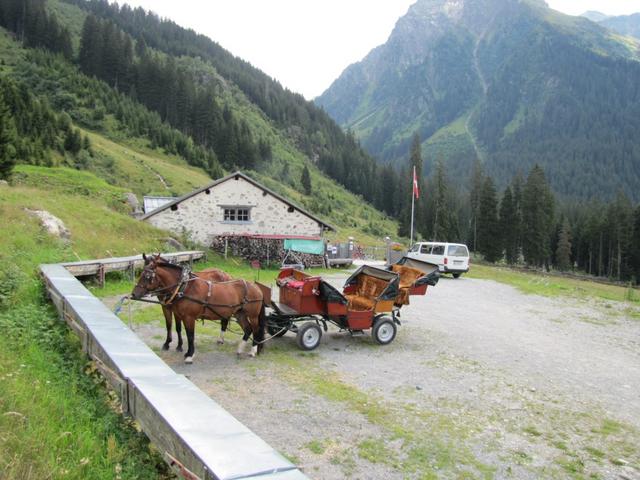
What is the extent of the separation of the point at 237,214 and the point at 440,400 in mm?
25746

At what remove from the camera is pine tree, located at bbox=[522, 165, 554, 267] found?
67625 millimetres

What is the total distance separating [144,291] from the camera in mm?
8602

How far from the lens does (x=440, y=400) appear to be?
7.99 m

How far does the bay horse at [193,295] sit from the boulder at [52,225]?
11.5 meters

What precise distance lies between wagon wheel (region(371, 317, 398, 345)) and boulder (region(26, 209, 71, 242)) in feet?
45.5

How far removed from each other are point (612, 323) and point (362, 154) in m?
139

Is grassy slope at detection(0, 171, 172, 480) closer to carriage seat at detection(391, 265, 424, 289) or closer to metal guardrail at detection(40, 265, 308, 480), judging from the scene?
metal guardrail at detection(40, 265, 308, 480)

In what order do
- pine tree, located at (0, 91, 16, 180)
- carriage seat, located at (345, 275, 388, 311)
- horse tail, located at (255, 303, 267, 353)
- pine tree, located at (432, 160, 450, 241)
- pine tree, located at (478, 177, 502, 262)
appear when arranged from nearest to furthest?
horse tail, located at (255, 303, 267, 353) < carriage seat, located at (345, 275, 388, 311) < pine tree, located at (0, 91, 16, 180) < pine tree, located at (478, 177, 502, 262) < pine tree, located at (432, 160, 450, 241)

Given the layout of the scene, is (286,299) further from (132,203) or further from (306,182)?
(306,182)

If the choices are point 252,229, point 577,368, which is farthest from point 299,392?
point 252,229

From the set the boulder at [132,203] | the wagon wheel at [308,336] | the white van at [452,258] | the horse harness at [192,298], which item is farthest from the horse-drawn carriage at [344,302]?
the boulder at [132,203]

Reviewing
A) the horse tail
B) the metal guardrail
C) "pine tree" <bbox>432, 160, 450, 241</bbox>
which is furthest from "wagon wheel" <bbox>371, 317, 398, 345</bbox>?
"pine tree" <bbox>432, 160, 450, 241</bbox>

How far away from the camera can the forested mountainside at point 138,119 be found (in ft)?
170

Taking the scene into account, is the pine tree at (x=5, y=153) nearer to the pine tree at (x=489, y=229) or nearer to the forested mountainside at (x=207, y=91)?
the pine tree at (x=489, y=229)
